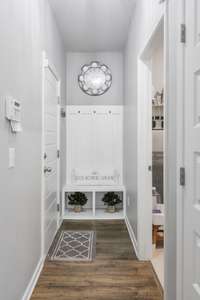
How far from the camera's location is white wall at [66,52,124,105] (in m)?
4.62

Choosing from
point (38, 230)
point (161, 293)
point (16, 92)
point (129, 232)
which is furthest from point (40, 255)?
point (16, 92)

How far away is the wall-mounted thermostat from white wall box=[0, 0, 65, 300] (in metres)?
0.05

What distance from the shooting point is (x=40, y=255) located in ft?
8.45

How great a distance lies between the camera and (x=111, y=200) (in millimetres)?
4410

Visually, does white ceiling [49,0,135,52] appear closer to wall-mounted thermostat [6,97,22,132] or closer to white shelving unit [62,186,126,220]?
wall-mounted thermostat [6,97,22,132]

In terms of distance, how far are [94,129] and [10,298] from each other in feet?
10.7

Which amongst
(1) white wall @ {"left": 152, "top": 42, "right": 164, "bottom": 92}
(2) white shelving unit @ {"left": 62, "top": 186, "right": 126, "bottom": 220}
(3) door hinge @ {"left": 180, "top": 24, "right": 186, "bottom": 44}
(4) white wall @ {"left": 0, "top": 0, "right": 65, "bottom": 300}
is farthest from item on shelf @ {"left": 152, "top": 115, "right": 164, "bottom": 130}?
(3) door hinge @ {"left": 180, "top": 24, "right": 186, "bottom": 44}

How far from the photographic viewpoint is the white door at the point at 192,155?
1.23 metres

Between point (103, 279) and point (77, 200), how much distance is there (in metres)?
2.11

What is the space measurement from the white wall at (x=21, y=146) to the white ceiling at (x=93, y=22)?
1.91 ft

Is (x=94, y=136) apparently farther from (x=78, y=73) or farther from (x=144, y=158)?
(x=144, y=158)

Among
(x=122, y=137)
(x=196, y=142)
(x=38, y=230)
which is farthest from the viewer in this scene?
(x=122, y=137)

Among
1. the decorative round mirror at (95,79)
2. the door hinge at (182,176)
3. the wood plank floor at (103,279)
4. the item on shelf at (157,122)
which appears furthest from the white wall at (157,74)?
the door hinge at (182,176)

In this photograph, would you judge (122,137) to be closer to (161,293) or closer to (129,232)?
(129,232)
